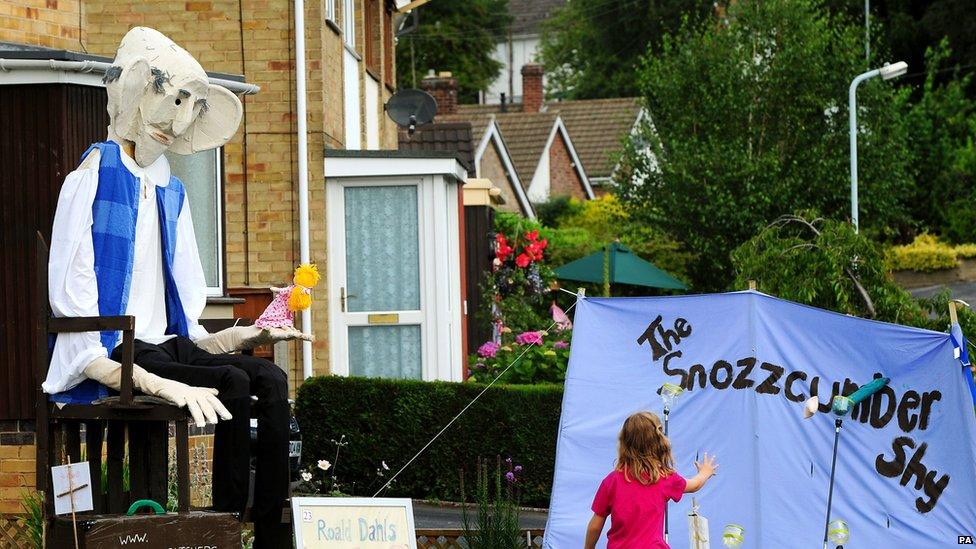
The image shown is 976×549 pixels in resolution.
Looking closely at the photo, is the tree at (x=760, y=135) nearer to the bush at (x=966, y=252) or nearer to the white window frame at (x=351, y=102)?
the bush at (x=966, y=252)

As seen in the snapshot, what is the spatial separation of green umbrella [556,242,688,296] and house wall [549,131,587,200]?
22.6m

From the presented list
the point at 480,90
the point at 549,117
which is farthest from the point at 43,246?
the point at 480,90

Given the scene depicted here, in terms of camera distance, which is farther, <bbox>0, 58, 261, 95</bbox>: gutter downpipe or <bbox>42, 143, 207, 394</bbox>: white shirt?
<bbox>0, 58, 261, 95</bbox>: gutter downpipe

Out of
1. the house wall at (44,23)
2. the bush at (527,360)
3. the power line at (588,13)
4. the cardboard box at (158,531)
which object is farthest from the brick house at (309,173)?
the power line at (588,13)

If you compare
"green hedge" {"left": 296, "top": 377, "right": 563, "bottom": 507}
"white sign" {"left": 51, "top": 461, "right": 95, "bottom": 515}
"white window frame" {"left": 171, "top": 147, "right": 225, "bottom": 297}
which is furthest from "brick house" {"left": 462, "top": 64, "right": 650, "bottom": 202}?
"white sign" {"left": 51, "top": 461, "right": 95, "bottom": 515}

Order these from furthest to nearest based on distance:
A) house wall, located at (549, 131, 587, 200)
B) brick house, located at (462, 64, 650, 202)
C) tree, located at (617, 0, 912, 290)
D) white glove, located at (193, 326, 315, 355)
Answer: house wall, located at (549, 131, 587, 200), brick house, located at (462, 64, 650, 202), tree, located at (617, 0, 912, 290), white glove, located at (193, 326, 315, 355)

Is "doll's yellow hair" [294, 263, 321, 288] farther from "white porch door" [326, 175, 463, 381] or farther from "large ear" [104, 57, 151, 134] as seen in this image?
"white porch door" [326, 175, 463, 381]

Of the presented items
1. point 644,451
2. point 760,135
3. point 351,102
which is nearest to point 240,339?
point 644,451

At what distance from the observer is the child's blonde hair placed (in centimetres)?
736

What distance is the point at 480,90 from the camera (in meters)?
56.7

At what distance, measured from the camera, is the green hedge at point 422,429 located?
44.8 feet

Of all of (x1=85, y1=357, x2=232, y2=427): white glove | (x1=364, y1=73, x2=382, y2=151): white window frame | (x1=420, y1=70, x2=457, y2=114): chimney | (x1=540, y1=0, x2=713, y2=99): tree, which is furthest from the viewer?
(x1=540, y1=0, x2=713, y2=99): tree

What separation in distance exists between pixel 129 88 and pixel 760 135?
2337 centimetres

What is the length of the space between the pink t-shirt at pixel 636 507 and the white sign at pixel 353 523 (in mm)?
1003
